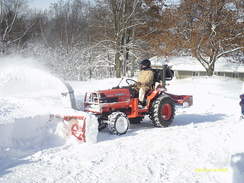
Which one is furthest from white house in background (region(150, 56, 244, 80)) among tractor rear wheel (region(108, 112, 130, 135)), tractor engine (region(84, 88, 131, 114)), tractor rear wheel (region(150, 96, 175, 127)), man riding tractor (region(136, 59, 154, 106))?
tractor rear wheel (region(108, 112, 130, 135))

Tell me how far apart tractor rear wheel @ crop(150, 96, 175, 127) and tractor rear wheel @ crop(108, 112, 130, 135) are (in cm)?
119

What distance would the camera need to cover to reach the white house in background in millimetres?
27188

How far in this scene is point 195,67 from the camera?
96.2 ft

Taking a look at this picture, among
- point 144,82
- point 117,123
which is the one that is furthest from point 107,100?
point 144,82

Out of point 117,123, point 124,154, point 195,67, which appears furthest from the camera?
point 195,67

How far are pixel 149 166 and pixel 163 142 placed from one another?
159 centimetres

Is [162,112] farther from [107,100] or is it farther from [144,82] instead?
[107,100]

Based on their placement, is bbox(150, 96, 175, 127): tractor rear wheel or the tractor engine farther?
bbox(150, 96, 175, 127): tractor rear wheel

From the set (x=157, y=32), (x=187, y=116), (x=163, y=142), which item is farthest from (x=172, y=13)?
(x=163, y=142)

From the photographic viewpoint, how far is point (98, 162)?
542cm

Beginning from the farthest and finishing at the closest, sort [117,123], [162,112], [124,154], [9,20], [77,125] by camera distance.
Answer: [9,20]
[162,112]
[117,123]
[77,125]
[124,154]

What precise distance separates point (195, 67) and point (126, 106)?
22.4 m

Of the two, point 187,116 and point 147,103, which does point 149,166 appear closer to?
point 147,103

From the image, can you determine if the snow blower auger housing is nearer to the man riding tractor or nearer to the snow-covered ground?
the man riding tractor
